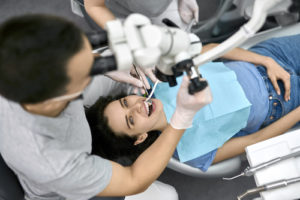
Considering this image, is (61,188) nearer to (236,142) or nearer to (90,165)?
(90,165)

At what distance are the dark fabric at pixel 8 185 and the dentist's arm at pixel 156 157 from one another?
310mm

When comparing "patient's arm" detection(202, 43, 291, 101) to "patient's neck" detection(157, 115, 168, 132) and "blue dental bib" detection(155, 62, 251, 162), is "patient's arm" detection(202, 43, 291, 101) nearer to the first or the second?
"blue dental bib" detection(155, 62, 251, 162)

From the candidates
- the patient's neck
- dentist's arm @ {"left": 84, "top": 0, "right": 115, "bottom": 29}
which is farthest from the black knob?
dentist's arm @ {"left": 84, "top": 0, "right": 115, "bottom": 29}

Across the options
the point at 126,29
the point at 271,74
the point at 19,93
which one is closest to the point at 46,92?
the point at 19,93

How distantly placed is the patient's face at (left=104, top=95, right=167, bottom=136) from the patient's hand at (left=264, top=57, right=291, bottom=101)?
1.83 ft

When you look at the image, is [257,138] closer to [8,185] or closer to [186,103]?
[186,103]

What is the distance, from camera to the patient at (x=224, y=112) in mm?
1202

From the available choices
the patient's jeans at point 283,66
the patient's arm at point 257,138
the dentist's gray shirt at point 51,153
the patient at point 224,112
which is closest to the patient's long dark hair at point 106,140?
the patient at point 224,112

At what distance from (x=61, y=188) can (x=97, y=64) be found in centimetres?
43

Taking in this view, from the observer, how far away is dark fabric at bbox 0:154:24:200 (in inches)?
37.0

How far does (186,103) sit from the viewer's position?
92 cm

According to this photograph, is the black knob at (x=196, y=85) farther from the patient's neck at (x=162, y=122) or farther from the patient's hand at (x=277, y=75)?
the patient's hand at (x=277, y=75)

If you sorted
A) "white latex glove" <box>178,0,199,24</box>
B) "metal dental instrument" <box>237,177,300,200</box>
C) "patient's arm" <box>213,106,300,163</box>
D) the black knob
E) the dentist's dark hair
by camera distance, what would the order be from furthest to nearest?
"white latex glove" <box>178,0,199,24</box> < "patient's arm" <box>213,106,300,163</box> < "metal dental instrument" <box>237,177,300,200</box> < the black knob < the dentist's dark hair

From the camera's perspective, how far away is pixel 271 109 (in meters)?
1.34
